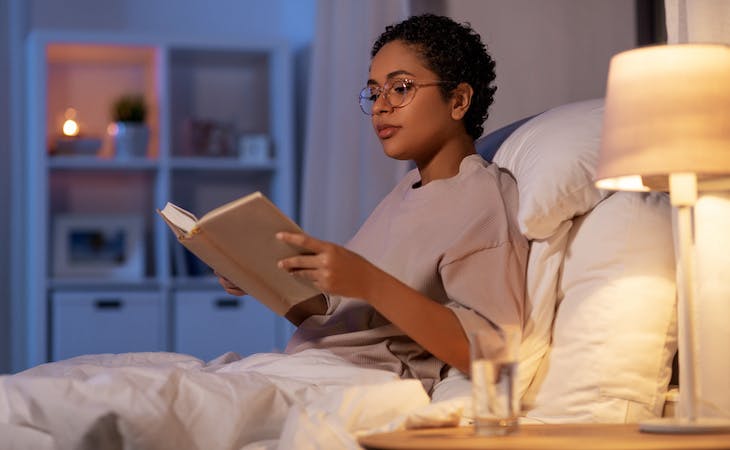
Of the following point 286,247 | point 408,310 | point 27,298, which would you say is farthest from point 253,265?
point 27,298

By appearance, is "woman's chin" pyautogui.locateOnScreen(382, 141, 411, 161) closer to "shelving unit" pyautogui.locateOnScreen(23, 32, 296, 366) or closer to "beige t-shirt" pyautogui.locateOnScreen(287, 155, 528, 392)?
"beige t-shirt" pyautogui.locateOnScreen(287, 155, 528, 392)

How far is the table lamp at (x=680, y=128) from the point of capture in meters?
1.40

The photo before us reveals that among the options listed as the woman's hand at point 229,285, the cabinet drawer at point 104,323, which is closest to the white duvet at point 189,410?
the woman's hand at point 229,285

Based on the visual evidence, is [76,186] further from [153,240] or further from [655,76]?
[655,76]

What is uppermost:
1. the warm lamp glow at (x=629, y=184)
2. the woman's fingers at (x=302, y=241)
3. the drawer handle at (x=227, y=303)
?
the warm lamp glow at (x=629, y=184)

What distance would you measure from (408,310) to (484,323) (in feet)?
0.40

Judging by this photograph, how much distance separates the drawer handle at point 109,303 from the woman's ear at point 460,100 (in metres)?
2.56

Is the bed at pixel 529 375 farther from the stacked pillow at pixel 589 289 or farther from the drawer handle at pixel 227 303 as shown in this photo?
the drawer handle at pixel 227 303

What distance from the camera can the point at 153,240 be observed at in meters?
4.77

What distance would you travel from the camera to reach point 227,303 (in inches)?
177

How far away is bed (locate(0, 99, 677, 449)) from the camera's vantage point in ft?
4.95

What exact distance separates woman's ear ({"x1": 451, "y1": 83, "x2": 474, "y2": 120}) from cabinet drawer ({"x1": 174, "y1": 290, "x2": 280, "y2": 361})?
2425 millimetres

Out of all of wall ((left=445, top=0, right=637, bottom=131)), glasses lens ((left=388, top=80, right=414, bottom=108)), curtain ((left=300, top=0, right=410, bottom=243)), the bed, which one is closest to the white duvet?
the bed

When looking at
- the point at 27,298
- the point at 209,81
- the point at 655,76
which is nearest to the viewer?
the point at 655,76
